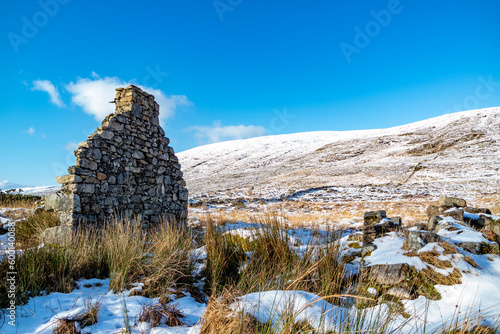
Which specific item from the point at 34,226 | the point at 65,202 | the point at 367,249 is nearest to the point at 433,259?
the point at 367,249

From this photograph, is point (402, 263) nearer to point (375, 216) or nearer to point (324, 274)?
point (324, 274)

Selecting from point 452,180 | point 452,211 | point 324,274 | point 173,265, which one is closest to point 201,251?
point 173,265

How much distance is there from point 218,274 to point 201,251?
1149mm

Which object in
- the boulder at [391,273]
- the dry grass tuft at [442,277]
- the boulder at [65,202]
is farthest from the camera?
the boulder at [65,202]

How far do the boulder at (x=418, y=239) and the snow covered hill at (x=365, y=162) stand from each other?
19.5 metres

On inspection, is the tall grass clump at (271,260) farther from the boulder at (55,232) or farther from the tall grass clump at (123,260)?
the boulder at (55,232)

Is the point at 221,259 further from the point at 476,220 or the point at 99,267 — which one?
the point at 476,220

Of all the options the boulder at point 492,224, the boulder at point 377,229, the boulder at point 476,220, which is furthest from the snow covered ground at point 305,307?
the boulder at point 476,220

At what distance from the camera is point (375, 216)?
5.43 m

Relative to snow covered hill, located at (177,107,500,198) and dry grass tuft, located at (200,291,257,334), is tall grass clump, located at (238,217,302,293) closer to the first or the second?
dry grass tuft, located at (200,291,257,334)

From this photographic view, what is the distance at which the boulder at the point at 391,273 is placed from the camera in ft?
10.5

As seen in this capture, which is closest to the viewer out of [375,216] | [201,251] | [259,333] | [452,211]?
[259,333]

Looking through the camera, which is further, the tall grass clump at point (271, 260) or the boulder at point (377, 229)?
the boulder at point (377, 229)

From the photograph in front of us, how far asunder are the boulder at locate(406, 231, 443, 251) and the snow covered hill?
19.5 m
